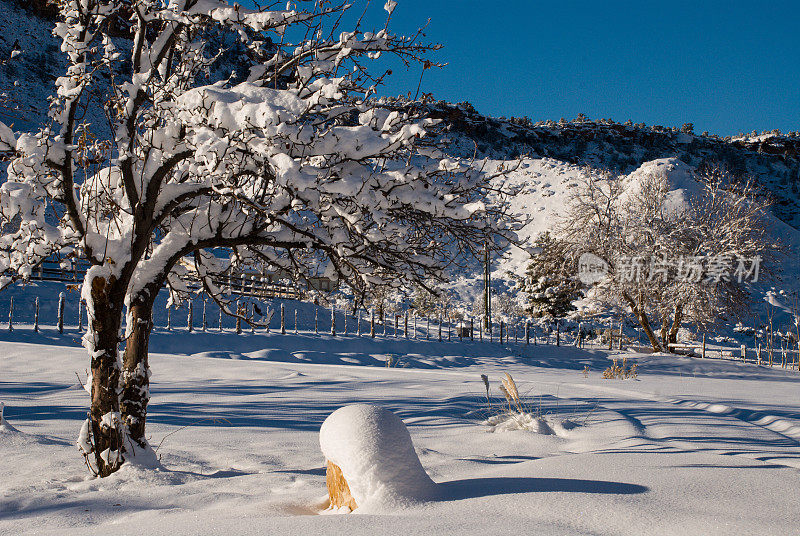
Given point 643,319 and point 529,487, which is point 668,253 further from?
point 529,487

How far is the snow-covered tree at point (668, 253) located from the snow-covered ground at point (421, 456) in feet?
36.9

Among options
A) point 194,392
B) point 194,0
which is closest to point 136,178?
point 194,0

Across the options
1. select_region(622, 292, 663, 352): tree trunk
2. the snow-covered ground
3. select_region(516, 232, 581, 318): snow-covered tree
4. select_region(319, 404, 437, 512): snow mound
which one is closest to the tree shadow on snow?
the snow-covered ground

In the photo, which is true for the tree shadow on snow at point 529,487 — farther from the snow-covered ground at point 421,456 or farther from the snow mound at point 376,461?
the snow mound at point 376,461

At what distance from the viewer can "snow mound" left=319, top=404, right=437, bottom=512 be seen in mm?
2564

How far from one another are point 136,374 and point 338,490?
95.0 inches

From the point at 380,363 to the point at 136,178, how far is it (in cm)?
1189

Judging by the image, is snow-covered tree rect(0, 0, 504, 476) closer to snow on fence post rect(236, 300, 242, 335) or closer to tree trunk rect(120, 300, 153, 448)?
tree trunk rect(120, 300, 153, 448)

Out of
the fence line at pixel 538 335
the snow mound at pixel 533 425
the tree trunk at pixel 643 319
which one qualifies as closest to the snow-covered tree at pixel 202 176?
the snow mound at pixel 533 425

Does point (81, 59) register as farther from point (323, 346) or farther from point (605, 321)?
point (605, 321)

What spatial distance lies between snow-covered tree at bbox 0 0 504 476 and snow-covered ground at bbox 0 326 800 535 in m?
1.01

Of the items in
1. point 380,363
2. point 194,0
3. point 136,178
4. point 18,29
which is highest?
point 18,29

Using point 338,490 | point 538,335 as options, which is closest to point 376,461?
point 338,490

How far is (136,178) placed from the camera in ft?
14.6
